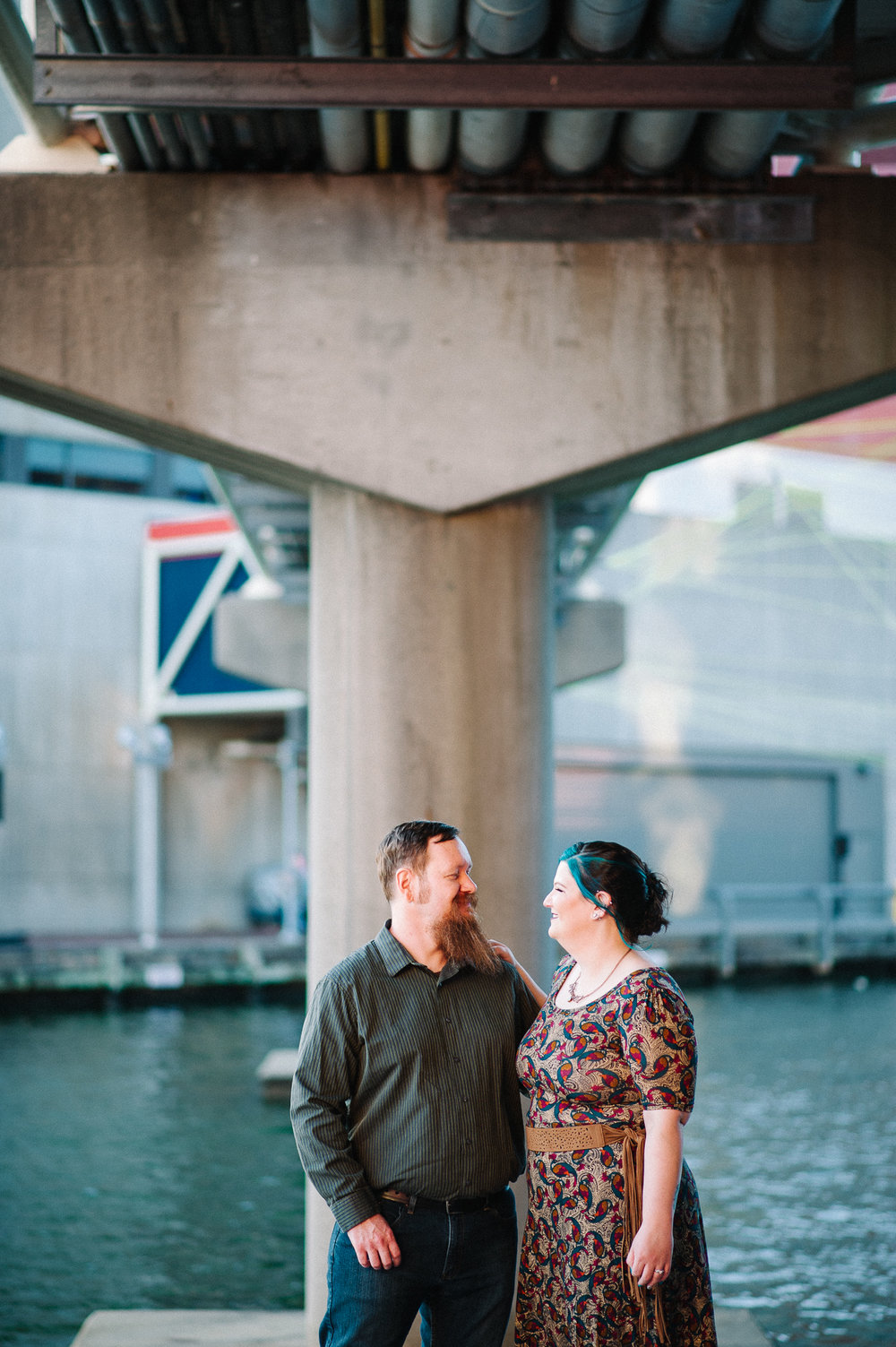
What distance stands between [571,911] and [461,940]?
283 millimetres

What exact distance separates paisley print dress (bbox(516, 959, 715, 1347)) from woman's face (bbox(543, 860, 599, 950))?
16 cm

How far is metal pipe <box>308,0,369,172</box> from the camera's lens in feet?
12.9

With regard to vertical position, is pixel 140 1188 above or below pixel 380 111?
below

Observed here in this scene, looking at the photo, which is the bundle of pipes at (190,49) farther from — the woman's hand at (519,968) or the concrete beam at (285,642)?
the concrete beam at (285,642)

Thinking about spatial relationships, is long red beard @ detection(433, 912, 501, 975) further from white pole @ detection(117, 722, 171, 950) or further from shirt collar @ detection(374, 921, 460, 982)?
white pole @ detection(117, 722, 171, 950)

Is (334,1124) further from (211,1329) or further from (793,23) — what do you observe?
(793,23)

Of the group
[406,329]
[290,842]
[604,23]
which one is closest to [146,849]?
[290,842]

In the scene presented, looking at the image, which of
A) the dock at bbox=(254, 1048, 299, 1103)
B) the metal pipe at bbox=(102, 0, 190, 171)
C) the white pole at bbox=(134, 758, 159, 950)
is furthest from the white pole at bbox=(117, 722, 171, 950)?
the metal pipe at bbox=(102, 0, 190, 171)

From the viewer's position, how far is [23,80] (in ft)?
16.4

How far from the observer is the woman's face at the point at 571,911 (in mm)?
3062

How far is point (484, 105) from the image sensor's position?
3.93 meters

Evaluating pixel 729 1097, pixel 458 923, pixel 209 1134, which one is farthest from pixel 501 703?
pixel 729 1097

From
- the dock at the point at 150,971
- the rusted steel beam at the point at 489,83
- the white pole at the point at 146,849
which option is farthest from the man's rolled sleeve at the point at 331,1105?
the white pole at the point at 146,849

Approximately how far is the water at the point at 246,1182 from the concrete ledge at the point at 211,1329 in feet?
1.58
